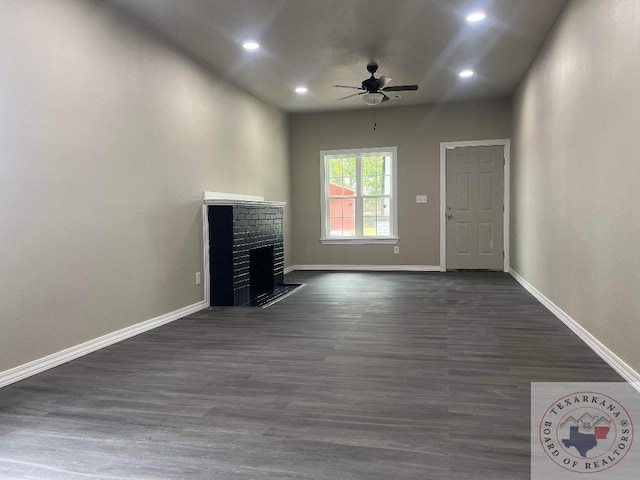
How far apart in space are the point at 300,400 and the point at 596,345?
1981 millimetres

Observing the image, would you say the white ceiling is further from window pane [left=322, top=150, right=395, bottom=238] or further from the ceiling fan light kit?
window pane [left=322, top=150, right=395, bottom=238]

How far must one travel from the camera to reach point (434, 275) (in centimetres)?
649

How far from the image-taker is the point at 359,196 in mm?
7348

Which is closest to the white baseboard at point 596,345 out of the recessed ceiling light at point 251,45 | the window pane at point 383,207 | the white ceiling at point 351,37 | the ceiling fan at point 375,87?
the white ceiling at point 351,37

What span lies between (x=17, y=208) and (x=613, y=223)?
347 cm

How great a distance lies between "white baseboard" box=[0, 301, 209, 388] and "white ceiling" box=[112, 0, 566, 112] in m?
2.53

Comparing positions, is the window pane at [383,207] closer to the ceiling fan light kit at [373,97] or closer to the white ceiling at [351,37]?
the white ceiling at [351,37]

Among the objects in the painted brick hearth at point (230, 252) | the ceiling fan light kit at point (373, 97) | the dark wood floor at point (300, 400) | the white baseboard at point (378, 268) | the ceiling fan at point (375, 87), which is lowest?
the dark wood floor at point (300, 400)

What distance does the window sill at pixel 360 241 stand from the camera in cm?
718

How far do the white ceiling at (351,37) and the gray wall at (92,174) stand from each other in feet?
1.35

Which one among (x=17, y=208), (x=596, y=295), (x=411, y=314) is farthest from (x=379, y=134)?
(x=17, y=208)

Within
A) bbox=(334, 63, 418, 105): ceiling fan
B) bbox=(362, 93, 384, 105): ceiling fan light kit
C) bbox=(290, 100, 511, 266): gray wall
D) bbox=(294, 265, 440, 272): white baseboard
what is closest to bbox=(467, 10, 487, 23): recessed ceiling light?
bbox=(334, 63, 418, 105): ceiling fan

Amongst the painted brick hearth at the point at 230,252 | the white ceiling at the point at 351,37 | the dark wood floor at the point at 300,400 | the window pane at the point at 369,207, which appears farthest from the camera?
the window pane at the point at 369,207

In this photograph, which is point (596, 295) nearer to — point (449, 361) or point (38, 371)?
point (449, 361)
